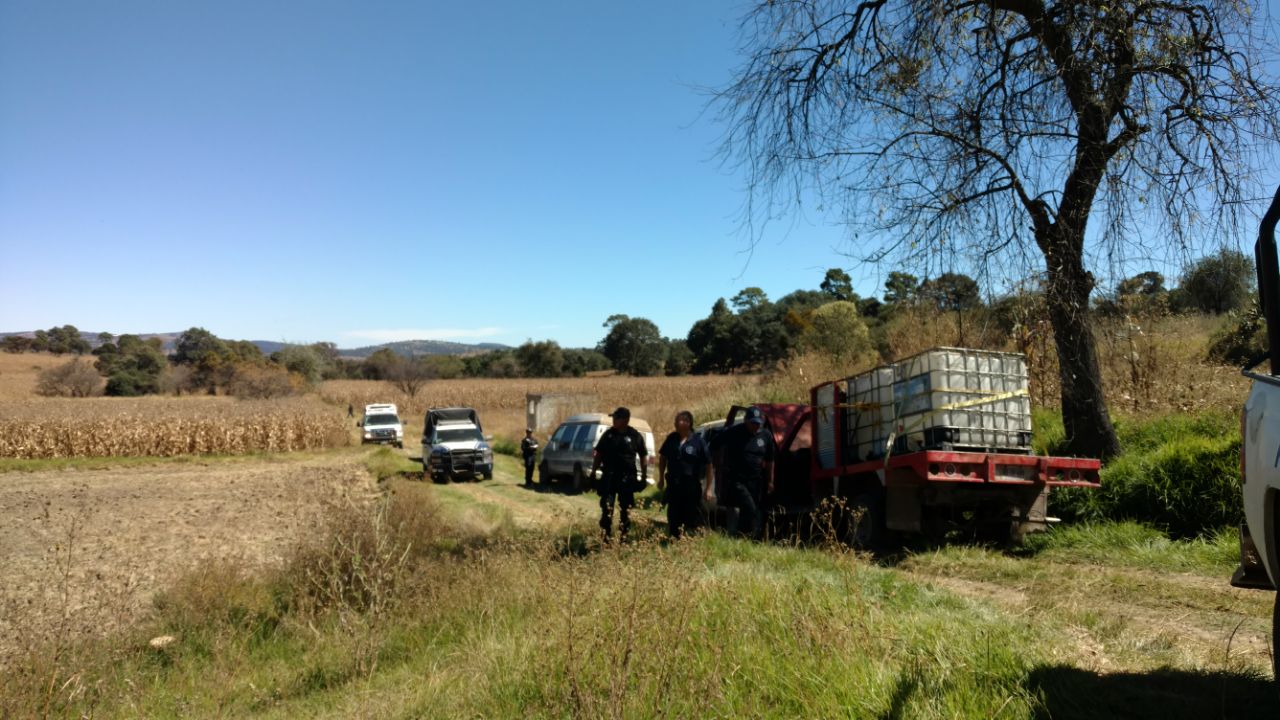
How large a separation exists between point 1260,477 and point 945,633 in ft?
6.86

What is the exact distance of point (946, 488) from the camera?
8953mm

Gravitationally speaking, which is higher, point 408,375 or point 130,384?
point 408,375

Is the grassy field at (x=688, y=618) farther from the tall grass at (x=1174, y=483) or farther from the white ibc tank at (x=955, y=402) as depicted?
the white ibc tank at (x=955, y=402)

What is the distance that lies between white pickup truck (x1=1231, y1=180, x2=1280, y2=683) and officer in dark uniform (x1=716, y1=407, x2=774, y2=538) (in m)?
6.33

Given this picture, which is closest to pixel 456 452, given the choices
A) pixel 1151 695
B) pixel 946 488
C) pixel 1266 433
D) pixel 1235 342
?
pixel 946 488

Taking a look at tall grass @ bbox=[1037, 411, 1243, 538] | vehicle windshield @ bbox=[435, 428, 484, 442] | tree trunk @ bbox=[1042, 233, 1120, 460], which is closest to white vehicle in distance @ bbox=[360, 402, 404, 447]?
vehicle windshield @ bbox=[435, 428, 484, 442]

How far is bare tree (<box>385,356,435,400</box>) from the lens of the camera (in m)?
63.3

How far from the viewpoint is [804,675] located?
4.29 metres

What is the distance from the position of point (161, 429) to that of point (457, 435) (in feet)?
45.4

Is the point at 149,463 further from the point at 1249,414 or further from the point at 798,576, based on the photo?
the point at 1249,414

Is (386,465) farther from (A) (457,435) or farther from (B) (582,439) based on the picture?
(B) (582,439)

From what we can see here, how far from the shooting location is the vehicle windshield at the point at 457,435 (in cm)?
2359

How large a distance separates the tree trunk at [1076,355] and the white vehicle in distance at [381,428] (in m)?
28.4

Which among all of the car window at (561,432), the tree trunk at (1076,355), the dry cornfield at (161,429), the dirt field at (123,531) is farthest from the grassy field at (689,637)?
the dry cornfield at (161,429)
